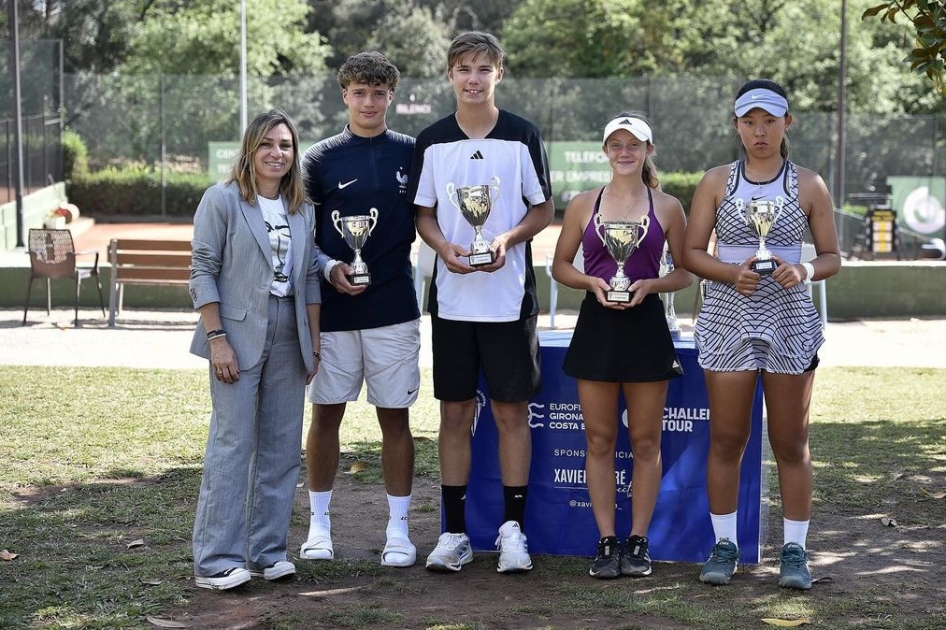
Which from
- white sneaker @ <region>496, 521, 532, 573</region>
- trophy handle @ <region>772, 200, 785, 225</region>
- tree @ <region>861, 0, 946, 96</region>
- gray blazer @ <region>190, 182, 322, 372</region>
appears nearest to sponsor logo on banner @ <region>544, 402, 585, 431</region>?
white sneaker @ <region>496, 521, 532, 573</region>

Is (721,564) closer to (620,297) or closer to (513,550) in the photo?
(513,550)

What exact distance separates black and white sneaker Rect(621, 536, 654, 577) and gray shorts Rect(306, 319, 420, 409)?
1128mm

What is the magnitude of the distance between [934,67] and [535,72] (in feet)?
102

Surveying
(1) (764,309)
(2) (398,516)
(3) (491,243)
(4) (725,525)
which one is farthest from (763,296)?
(2) (398,516)

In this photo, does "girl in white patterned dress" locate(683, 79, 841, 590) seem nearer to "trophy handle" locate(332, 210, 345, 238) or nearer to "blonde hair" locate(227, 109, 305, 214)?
"trophy handle" locate(332, 210, 345, 238)

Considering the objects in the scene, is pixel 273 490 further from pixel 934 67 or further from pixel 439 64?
pixel 439 64

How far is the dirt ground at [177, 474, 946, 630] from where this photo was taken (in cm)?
461

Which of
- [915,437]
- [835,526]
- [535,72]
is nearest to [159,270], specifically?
[915,437]

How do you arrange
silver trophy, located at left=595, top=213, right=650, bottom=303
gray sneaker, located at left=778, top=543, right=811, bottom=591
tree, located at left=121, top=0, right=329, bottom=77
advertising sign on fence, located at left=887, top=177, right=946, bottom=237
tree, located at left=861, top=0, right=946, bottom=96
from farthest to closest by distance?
tree, located at left=121, top=0, right=329, bottom=77, advertising sign on fence, located at left=887, top=177, right=946, bottom=237, tree, located at left=861, top=0, right=946, bottom=96, gray sneaker, located at left=778, top=543, right=811, bottom=591, silver trophy, located at left=595, top=213, right=650, bottom=303

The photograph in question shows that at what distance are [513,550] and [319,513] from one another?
0.91 meters

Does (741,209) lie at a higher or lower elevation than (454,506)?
higher

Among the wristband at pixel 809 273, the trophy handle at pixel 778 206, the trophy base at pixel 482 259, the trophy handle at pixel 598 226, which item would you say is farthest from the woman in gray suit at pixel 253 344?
the wristband at pixel 809 273

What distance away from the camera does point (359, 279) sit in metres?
5.09

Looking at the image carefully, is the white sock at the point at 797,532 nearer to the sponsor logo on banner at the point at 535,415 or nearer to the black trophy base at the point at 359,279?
the sponsor logo on banner at the point at 535,415
